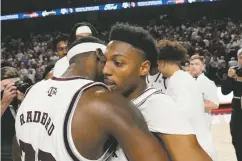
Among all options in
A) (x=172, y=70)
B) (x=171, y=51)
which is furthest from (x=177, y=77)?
(x=171, y=51)

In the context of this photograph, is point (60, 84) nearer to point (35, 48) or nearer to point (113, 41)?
point (113, 41)

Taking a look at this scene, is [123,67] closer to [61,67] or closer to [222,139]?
[61,67]

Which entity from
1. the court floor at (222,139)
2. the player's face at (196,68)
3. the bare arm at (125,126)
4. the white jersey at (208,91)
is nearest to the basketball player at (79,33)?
the white jersey at (208,91)

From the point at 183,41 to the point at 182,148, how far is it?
45.9 feet

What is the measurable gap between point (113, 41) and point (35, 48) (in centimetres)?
1798

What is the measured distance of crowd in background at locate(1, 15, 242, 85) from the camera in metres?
12.3

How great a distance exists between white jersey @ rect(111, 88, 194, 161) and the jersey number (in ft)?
0.74

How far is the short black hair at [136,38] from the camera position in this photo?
1.61m

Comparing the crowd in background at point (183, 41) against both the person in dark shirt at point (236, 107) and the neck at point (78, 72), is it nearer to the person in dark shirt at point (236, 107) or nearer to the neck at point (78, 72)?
the person in dark shirt at point (236, 107)

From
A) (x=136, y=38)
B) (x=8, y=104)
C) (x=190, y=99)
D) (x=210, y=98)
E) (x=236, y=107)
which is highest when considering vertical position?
(x=136, y=38)

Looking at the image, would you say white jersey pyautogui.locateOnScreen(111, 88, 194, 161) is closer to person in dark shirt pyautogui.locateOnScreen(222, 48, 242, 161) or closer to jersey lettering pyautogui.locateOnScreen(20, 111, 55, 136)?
jersey lettering pyautogui.locateOnScreen(20, 111, 55, 136)

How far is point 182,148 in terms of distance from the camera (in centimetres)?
156

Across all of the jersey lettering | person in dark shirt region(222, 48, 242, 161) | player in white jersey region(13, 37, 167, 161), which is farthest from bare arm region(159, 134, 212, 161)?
person in dark shirt region(222, 48, 242, 161)

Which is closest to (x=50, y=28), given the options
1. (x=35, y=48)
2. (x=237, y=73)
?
(x=35, y=48)
